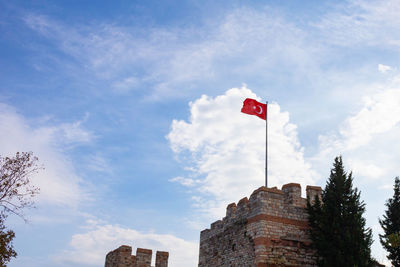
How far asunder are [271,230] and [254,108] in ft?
23.8

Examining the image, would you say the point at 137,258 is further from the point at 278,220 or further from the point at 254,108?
the point at 254,108

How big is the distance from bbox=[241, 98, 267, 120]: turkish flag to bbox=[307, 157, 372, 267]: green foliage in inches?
204

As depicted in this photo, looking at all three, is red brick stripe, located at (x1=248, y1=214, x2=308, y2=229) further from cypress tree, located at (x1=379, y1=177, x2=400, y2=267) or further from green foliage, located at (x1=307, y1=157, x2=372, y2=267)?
cypress tree, located at (x1=379, y1=177, x2=400, y2=267)

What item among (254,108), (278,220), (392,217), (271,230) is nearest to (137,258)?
(271,230)

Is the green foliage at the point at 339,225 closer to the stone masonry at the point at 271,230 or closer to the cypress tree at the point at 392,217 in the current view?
the stone masonry at the point at 271,230

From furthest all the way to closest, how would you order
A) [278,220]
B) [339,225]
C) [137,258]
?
1. [137,258]
2. [278,220]
3. [339,225]

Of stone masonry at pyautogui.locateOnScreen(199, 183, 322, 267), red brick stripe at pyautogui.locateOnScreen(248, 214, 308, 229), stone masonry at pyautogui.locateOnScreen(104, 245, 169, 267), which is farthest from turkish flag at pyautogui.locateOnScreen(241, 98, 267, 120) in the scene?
stone masonry at pyautogui.locateOnScreen(104, 245, 169, 267)

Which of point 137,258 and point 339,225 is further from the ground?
point 339,225

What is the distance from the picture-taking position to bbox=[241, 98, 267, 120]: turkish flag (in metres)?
22.5

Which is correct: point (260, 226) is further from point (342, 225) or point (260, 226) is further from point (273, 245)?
point (342, 225)

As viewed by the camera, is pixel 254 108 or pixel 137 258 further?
pixel 137 258

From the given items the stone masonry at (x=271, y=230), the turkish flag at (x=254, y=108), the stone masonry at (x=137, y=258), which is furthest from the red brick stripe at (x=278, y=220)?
the stone masonry at (x=137, y=258)

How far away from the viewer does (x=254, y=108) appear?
22.6m

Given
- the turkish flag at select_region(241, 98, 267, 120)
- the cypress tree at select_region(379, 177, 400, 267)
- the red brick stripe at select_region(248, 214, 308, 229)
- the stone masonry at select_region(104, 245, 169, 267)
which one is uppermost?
the turkish flag at select_region(241, 98, 267, 120)
